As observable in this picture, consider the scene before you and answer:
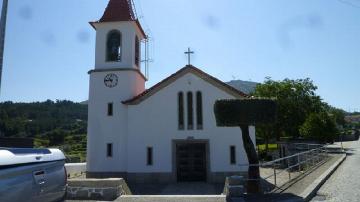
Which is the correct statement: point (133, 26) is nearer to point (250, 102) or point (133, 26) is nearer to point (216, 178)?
point (216, 178)

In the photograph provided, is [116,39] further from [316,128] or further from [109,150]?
[316,128]

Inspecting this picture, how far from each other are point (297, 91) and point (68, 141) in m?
80.1

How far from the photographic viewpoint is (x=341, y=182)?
1459 centimetres

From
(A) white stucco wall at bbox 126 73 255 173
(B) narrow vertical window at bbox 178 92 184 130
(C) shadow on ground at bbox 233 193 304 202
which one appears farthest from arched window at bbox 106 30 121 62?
(C) shadow on ground at bbox 233 193 304 202

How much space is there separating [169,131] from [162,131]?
0.42 meters

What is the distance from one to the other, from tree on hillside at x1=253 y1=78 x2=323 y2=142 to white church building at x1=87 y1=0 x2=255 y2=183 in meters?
19.6

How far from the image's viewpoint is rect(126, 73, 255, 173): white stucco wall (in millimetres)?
21391

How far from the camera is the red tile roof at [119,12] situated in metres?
24.3

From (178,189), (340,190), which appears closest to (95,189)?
(178,189)

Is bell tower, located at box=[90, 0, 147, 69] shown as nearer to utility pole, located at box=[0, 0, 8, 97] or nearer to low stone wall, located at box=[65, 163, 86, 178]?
low stone wall, located at box=[65, 163, 86, 178]

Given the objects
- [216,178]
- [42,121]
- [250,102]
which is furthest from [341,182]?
[42,121]

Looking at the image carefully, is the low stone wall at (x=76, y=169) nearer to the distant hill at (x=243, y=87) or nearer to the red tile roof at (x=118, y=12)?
the red tile roof at (x=118, y=12)

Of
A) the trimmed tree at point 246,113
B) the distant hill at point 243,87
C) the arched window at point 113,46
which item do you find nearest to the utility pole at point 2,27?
the trimmed tree at point 246,113

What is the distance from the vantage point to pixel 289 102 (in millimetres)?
41125
